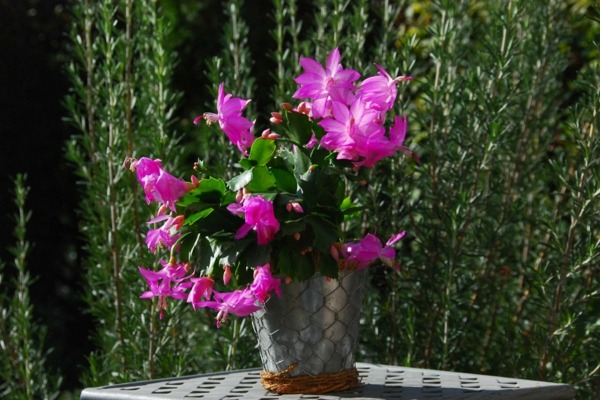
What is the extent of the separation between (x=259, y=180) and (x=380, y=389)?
433 millimetres

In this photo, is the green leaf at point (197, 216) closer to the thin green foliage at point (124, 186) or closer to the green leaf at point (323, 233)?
the green leaf at point (323, 233)

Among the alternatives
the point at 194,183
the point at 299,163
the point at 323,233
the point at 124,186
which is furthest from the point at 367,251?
the point at 124,186

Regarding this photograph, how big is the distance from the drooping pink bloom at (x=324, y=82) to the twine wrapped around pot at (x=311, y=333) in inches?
11.0

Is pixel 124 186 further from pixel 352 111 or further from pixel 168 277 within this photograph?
pixel 352 111

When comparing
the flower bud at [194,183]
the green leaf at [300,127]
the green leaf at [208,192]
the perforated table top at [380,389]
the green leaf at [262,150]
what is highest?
the green leaf at [300,127]

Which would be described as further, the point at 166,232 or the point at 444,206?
the point at 444,206

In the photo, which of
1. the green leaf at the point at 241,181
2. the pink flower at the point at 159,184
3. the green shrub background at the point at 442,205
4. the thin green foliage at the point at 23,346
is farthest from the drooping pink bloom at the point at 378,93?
the thin green foliage at the point at 23,346

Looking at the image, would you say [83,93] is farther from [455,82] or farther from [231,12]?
[455,82]

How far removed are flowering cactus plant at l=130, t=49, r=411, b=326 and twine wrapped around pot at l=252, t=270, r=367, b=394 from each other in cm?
4

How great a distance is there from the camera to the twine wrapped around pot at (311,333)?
1623 mm

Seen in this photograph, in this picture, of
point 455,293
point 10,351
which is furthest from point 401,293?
point 10,351

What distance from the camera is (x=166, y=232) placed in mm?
1593

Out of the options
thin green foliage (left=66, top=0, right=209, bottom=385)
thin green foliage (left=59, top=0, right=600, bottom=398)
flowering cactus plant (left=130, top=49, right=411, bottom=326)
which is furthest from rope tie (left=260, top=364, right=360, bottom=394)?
thin green foliage (left=66, top=0, right=209, bottom=385)

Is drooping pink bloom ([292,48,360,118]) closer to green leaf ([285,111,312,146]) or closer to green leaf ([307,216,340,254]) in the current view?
green leaf ([285,111,312,146])
